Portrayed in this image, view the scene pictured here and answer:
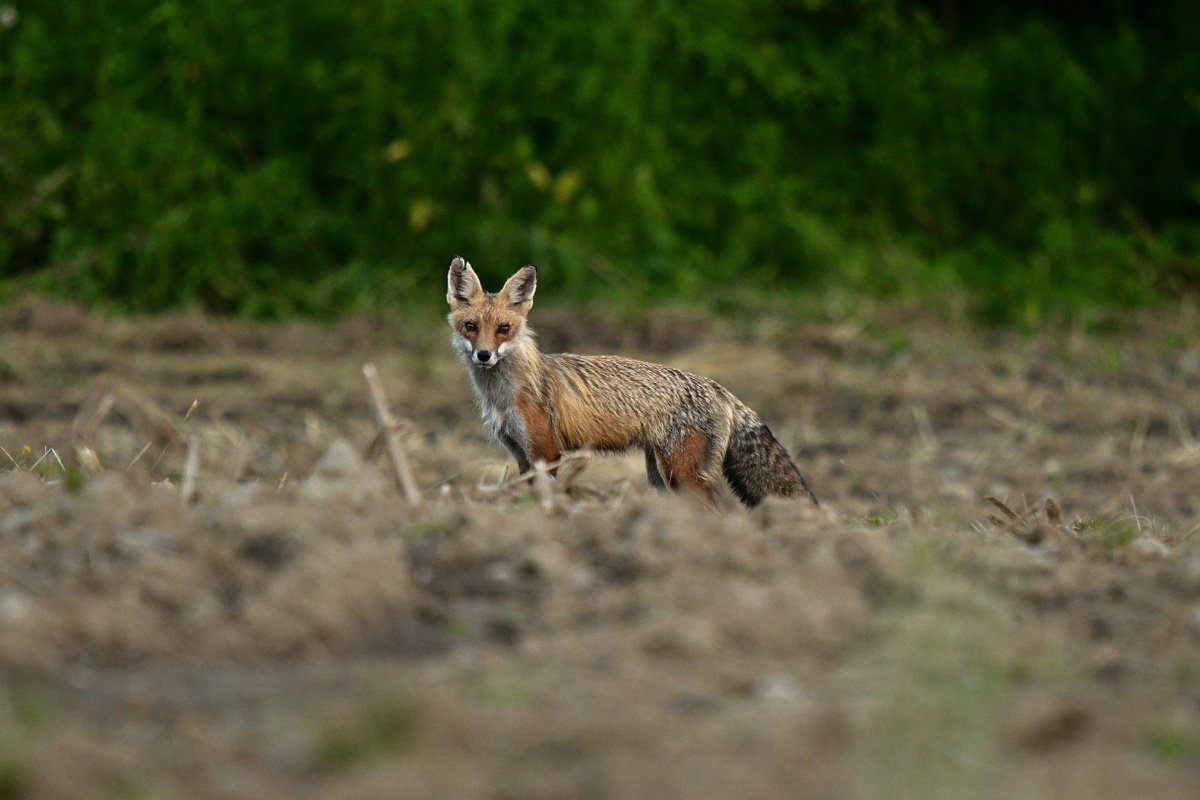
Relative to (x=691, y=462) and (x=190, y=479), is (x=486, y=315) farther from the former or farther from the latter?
(x=190, y=479)

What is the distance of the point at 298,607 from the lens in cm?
334

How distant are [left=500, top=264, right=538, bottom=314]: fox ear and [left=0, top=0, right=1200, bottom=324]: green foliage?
17.0ft

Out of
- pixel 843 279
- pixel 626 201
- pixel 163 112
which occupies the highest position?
pixel 163 112

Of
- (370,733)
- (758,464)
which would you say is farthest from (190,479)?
(758,464)

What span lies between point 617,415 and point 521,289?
2.67ft

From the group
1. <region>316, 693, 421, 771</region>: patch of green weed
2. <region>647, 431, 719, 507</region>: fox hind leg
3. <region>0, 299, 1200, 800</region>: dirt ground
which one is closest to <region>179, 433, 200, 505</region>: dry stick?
<region>0, 299, 1200, 800</region>: dirt ground

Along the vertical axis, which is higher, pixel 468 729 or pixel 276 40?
pixel 276 40

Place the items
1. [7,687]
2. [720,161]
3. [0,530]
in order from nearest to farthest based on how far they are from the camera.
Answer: [7,687] < [0,530] < [720,161]

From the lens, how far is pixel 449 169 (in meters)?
12.0

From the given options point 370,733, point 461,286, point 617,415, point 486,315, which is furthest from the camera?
point 461,286

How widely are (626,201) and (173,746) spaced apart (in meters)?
9.95

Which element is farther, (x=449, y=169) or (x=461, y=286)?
(x=449, y=169)

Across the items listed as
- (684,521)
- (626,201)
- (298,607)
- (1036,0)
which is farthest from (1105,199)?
(298,607)

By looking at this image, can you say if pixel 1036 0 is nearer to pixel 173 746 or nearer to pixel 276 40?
pixel 276 40
